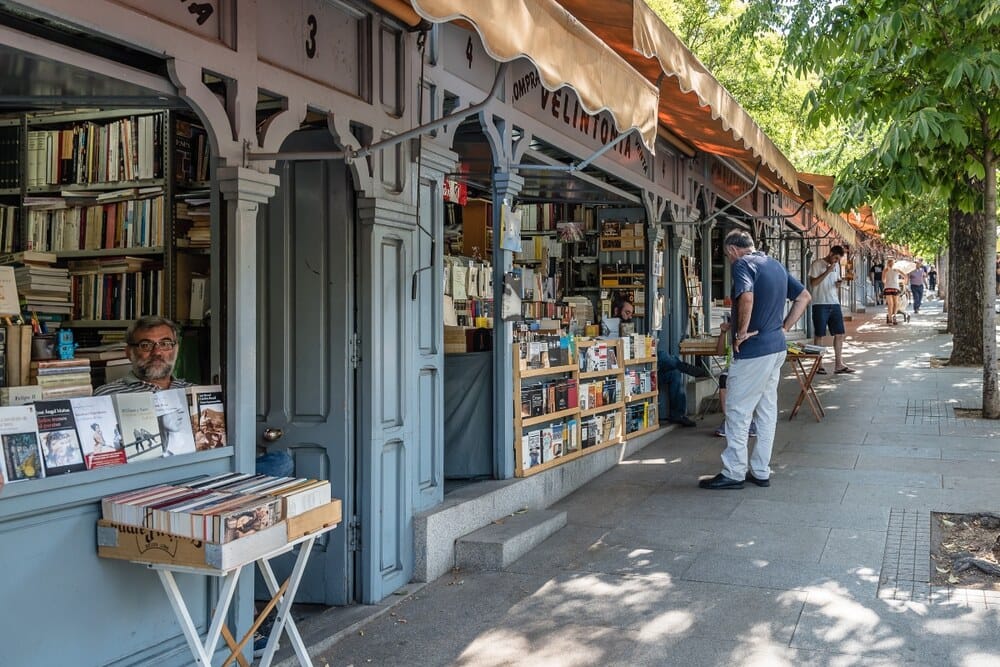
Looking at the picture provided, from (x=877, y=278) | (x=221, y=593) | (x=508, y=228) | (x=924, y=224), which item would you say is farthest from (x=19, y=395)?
(x=877, y=278)

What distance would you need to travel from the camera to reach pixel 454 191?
26.5 ft

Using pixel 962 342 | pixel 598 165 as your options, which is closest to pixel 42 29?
pixel 598 165

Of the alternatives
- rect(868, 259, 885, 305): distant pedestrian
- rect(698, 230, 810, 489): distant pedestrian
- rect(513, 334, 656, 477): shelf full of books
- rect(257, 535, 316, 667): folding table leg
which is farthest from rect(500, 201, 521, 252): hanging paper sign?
rect(868, 259, 885, 305): distant pedestrian

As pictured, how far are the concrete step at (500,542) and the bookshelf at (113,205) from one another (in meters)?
2.05

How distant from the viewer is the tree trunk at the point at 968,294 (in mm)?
14211

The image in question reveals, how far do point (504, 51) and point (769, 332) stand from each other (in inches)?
167

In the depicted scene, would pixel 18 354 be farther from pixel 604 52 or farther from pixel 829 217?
pixel 829 217

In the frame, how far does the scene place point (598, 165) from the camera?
820 cm

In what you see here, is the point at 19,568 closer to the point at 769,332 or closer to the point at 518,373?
the point at 518,373

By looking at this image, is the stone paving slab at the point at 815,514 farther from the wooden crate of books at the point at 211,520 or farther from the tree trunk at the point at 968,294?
the tree trunk at the point at 968,294

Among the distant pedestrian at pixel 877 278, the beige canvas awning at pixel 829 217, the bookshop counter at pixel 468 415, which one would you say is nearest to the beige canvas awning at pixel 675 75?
the bookshop counter at pixel 468 415

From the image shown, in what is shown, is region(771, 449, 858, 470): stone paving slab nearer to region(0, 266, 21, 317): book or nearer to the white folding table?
the white folding table

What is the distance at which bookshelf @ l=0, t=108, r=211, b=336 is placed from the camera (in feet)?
18.0

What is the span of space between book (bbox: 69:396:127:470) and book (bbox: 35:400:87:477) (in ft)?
0.08
